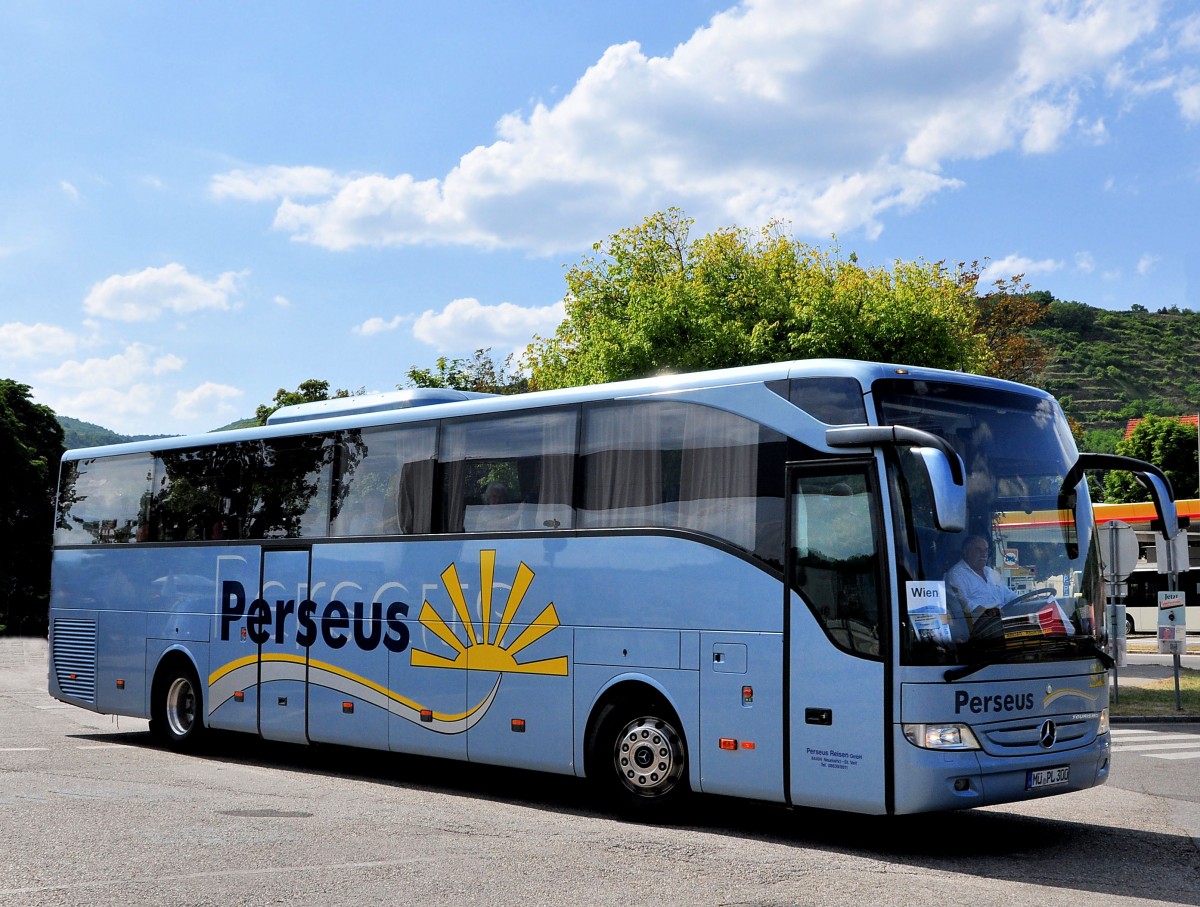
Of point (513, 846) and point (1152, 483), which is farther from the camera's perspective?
point (1152, 483)

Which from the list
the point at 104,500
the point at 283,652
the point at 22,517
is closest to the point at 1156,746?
the point at 283,652

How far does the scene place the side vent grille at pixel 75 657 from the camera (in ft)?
55.5

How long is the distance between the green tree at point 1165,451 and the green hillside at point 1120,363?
24889 mm

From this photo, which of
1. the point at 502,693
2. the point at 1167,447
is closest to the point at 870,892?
the point at 502,693

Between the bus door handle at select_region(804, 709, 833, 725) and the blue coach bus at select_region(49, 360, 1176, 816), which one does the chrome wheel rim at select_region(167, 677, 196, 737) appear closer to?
the blue coach bus at select_region(49, 360, 1176, 816)

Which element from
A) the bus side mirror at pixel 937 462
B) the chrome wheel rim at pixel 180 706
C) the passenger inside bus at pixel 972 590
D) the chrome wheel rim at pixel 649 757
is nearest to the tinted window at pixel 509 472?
the chrome wheel rim at pixel 649 757

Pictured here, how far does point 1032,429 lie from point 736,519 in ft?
7.53

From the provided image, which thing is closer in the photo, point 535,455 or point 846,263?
point 535,455

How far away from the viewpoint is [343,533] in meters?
13.5

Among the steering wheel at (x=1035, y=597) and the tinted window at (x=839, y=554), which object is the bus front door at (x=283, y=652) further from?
the steering wheel at (x=1035, y=597)

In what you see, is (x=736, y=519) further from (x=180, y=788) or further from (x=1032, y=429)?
(x=180, y=788)

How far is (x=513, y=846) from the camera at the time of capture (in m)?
8.90

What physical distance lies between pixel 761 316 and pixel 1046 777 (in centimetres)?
2523

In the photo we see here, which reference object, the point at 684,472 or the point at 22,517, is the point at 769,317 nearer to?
the point at 684,472
